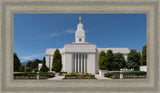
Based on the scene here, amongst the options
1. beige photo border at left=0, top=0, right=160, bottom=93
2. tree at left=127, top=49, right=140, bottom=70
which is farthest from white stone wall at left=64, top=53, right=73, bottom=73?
beige photo border at left=0, top=0, right=160, bottom=93

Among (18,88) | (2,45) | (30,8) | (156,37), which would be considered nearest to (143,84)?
(156,37)

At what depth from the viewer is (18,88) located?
688cm

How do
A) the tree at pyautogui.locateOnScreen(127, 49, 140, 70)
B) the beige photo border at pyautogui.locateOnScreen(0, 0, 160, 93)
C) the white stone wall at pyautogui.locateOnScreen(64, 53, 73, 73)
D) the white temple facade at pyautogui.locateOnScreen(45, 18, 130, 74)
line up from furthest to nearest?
the white temple facade at pyautogui.locateOnScreen(45, 18, 130, 74) < the white stone wall at pyautogui.locateOnScreen(64, 53, 73, 73) < the tree at pyautogui.locateOnScreen(127, 49, 140, 70) < the beige photo border at pyautogui.locateOnScreen(0, 0, 160, 93)

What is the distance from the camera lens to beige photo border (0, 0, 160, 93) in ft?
22.6

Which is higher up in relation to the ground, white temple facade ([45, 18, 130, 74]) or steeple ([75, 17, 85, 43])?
steeple ([75, 17, 85, 43])

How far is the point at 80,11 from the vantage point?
7.03m

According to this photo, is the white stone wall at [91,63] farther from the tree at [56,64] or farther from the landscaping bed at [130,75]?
the landscaping bed at [130,75]

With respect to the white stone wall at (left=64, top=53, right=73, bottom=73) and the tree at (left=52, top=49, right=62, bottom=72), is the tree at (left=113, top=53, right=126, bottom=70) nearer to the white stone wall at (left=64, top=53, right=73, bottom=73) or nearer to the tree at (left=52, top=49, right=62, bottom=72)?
the white stone wall at (left=64, top=53, right=73, bottom=73)

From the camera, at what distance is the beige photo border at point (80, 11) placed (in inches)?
271

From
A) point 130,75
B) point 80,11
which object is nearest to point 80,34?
point 130,75

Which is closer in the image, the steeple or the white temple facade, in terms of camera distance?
the white temple facade

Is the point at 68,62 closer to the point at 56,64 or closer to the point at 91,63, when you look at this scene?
the point at 91,63

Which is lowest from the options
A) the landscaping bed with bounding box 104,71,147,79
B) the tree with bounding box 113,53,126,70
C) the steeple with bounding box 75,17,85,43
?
the landscaping bed with bounding box 104,71,147,79

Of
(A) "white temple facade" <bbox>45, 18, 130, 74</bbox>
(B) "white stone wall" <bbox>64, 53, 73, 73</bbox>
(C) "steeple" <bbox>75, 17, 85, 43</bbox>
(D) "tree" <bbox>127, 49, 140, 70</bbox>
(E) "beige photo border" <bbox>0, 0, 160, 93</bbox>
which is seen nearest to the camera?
(E) "beige photo border" <bbox>0, 0, 160, 93</bbox>
